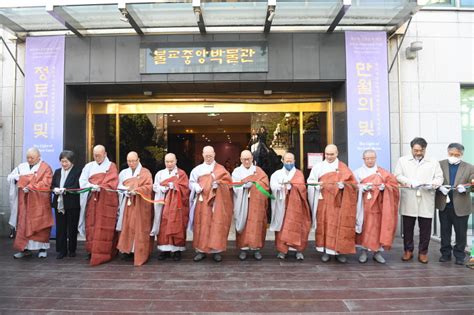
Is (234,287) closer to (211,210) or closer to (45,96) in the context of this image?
(211,210)

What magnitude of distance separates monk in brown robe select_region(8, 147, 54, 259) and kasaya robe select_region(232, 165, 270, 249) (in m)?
2.84

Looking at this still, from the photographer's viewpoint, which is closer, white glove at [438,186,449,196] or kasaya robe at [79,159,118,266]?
white glove at [438,186,449,196]

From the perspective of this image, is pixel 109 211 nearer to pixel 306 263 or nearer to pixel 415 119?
pixel 306 263

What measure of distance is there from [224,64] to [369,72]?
9.01 feet

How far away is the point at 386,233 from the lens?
459cm

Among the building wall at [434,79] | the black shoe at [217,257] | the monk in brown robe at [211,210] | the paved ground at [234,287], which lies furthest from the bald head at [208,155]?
the building wall at [434,79]

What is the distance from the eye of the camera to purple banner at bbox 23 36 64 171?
6.44 m

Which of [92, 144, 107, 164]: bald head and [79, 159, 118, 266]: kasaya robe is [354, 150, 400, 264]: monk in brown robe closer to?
[79, 159, 118, 266]: kasaya robe

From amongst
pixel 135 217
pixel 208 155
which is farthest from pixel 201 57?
pixel 135 217

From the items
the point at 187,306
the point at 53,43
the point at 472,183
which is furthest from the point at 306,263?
the point at 53,43

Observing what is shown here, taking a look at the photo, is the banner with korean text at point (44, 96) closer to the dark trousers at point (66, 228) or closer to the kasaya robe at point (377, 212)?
the dark trousers at point (66, 228)

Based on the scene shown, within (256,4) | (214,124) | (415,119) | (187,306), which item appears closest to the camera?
(187,306)

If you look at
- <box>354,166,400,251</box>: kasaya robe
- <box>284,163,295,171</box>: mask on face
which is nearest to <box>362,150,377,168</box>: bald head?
<box>354,166,400,251</box>: kasaya robe

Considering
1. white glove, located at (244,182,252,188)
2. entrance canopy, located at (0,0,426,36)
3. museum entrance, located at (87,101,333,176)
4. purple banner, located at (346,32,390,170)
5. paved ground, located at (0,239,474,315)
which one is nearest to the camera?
paved ground, located at (0,239,474,315)
